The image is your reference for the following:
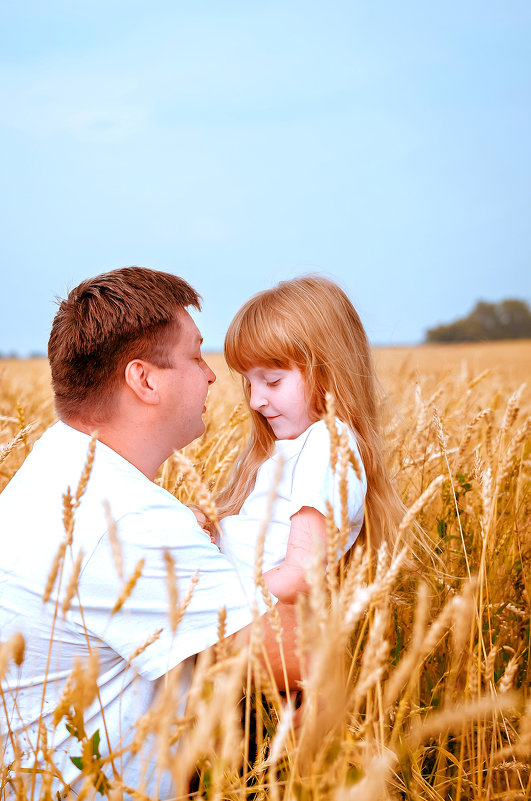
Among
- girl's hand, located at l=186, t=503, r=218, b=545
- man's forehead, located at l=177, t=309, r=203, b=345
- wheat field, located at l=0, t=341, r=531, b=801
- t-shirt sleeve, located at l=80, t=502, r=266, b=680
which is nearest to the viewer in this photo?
wheat field, located at l=0, t=341, r=531, b=801

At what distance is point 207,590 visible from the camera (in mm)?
1468

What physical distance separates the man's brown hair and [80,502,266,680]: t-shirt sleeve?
18.8 inches

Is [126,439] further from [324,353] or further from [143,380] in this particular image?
[324,353]

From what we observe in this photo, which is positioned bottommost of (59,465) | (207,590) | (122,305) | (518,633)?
(518,633)

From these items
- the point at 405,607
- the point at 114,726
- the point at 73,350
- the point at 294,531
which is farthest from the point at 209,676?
the point at 405,607

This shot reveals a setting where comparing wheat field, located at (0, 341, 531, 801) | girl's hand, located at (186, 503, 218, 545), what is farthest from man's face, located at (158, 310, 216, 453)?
girl's hand, located at (186, 503, 218, 545)

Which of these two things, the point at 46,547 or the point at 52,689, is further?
the point at 52,689

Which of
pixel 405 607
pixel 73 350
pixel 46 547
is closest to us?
pixel 46 547

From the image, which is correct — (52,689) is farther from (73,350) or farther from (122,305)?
(122,305)

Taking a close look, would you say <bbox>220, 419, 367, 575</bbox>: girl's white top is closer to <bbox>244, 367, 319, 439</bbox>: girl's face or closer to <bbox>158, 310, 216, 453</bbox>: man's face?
<bbox>244, 367, 319, 439</bbox>: girl's face

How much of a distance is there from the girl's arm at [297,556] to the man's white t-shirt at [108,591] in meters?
0.23

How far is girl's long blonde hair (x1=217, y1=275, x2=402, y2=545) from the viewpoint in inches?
85.7

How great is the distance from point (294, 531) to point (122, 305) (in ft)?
2.50

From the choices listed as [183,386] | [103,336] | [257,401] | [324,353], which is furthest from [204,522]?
[103,336]
